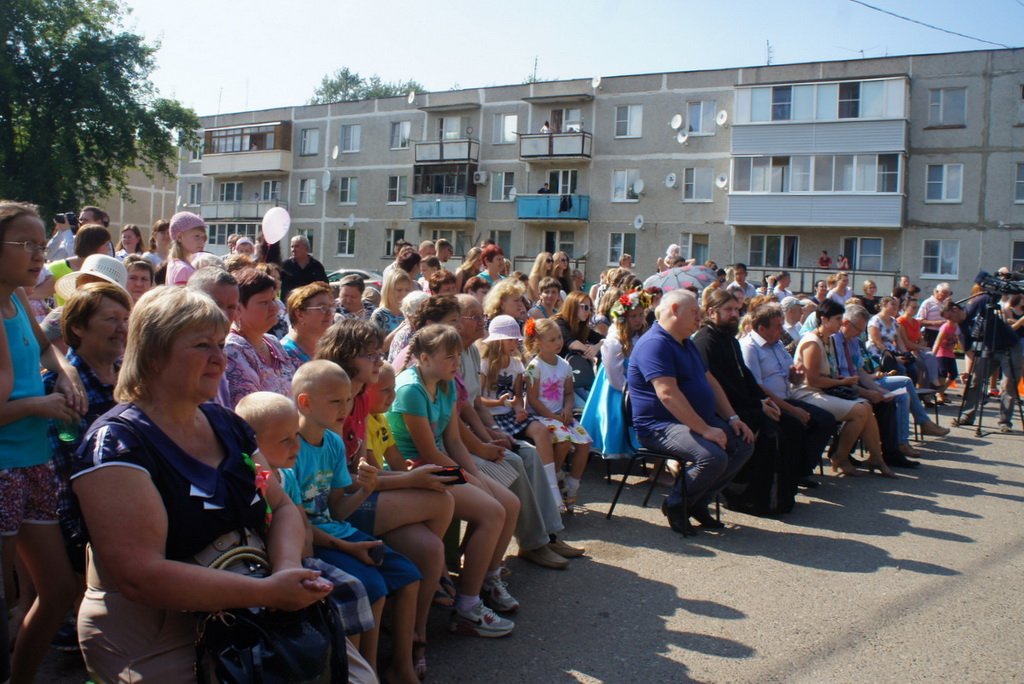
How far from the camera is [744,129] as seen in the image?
35031mm

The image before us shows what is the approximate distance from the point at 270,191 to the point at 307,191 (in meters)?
3.49

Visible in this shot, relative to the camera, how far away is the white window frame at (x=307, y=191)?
159 ft

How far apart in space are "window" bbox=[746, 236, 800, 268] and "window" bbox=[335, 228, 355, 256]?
2245cm

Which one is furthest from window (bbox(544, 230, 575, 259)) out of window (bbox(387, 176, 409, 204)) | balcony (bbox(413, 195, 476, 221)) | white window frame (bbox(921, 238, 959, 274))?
white window frame (bbox(921, 238, 959, 274))

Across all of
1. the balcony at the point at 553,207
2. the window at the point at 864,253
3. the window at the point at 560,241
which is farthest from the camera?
the window at the point at 560,241

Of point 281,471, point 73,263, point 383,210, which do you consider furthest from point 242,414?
point 383,210

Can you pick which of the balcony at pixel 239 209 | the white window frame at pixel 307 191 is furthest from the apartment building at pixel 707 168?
the balcony at pixel 239 209

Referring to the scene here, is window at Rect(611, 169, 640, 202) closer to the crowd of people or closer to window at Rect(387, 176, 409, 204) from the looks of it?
window at Rect(387, 176, 409, 204)

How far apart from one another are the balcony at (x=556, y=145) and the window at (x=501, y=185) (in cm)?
172

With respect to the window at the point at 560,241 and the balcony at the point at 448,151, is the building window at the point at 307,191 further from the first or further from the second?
the window at the point at 560,241

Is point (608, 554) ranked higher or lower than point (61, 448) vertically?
lower

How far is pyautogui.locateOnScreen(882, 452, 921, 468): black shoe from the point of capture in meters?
8.94

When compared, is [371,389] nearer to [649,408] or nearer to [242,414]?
[242,414]

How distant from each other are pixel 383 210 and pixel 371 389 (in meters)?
42.7
